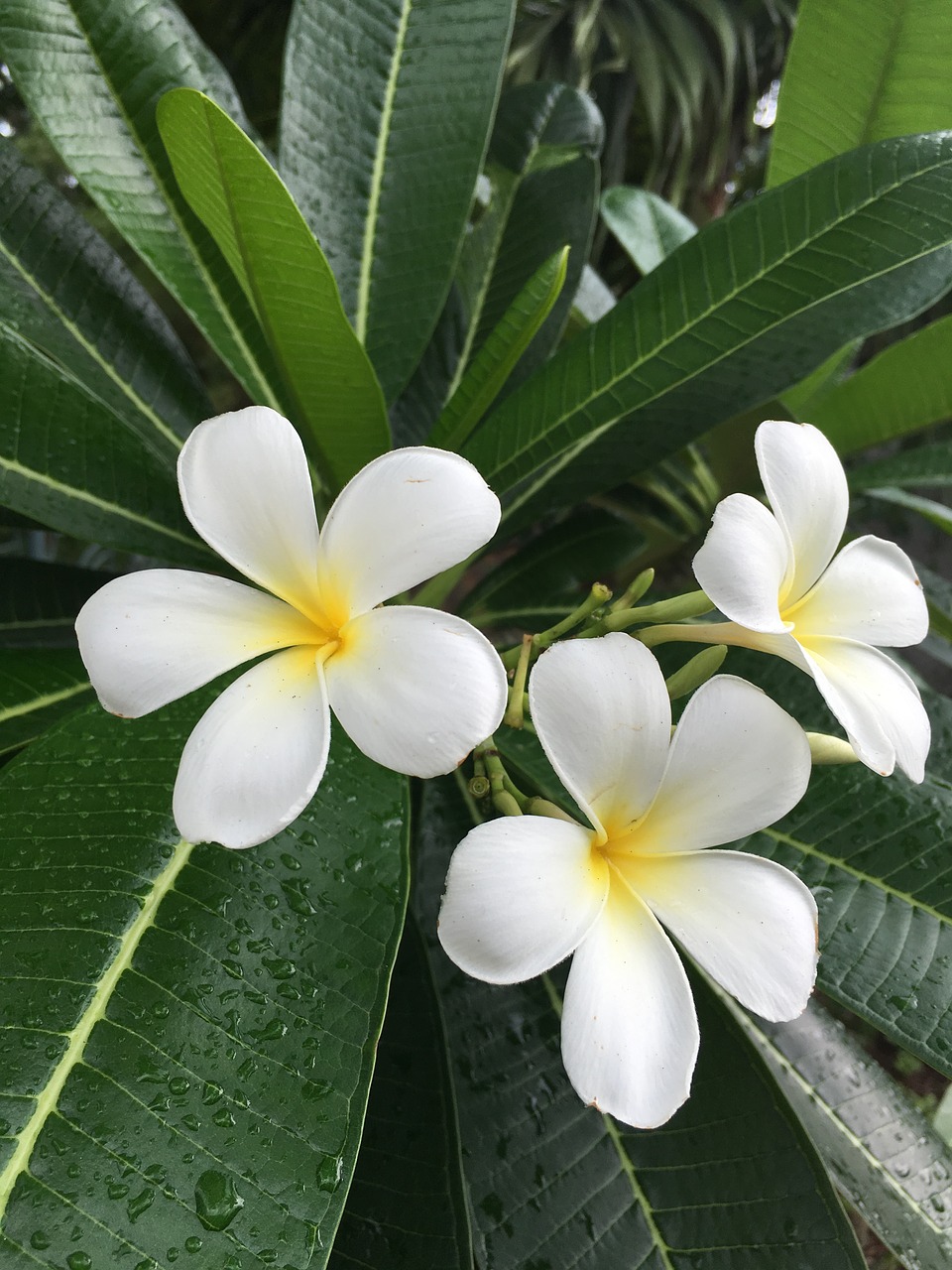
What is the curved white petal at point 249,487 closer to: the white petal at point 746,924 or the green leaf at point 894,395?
the white petal at point 746,924

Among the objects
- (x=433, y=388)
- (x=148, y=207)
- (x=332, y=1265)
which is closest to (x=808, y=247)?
(x=433, y=388)

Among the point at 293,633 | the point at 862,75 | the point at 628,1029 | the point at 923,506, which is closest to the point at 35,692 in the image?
the point at 293,633

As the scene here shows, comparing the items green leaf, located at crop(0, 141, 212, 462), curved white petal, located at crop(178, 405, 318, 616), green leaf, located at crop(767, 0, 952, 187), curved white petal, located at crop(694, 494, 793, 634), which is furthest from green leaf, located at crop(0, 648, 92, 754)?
green leaf, located at crop(767, 0, 952, 187)

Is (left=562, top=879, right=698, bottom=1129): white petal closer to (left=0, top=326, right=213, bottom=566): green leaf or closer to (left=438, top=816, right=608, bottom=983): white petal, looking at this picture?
(left=438, top=816, right=608, bottom=983): white petal

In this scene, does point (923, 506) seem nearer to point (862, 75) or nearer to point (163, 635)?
point (862, 75)

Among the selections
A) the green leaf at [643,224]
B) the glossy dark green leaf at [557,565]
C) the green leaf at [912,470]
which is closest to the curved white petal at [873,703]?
the glossy dark green leaf at [557,565]

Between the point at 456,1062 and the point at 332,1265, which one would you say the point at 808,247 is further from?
the point at 332,1265
